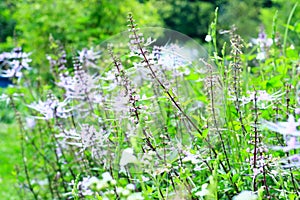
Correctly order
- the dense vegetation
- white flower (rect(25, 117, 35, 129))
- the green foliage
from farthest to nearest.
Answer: the green foliage → white flower (rect(25, 117, 35, 129)) → the dense vegetation

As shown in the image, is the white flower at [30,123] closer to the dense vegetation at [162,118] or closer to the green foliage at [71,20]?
the dense vegetation at [162,118]

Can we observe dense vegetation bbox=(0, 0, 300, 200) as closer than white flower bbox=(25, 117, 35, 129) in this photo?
Yes

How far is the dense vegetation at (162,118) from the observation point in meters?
1.32

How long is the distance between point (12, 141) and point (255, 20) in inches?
243

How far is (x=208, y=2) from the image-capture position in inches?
477

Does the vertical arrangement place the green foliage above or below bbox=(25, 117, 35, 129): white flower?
above

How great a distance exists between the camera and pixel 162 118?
76.5 inches

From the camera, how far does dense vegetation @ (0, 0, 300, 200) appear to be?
1.32 meters

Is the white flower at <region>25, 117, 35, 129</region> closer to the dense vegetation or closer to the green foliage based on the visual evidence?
the dense vegetation

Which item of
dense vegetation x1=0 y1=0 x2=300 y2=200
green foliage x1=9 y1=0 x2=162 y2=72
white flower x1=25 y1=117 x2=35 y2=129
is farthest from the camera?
green foliage x1=9 y1=0 x2=162 y2=72

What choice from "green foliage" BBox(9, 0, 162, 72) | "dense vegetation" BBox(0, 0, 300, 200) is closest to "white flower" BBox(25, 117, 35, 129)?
"dense vegetation" BBox(0, 0, 300, 200)

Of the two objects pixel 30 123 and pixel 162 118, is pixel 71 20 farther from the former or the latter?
pixel 162 118

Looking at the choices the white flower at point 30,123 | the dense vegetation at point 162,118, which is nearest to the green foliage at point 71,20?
the dense vegetation at point 162,118

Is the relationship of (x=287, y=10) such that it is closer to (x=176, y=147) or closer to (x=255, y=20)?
(x=255, y=20)
